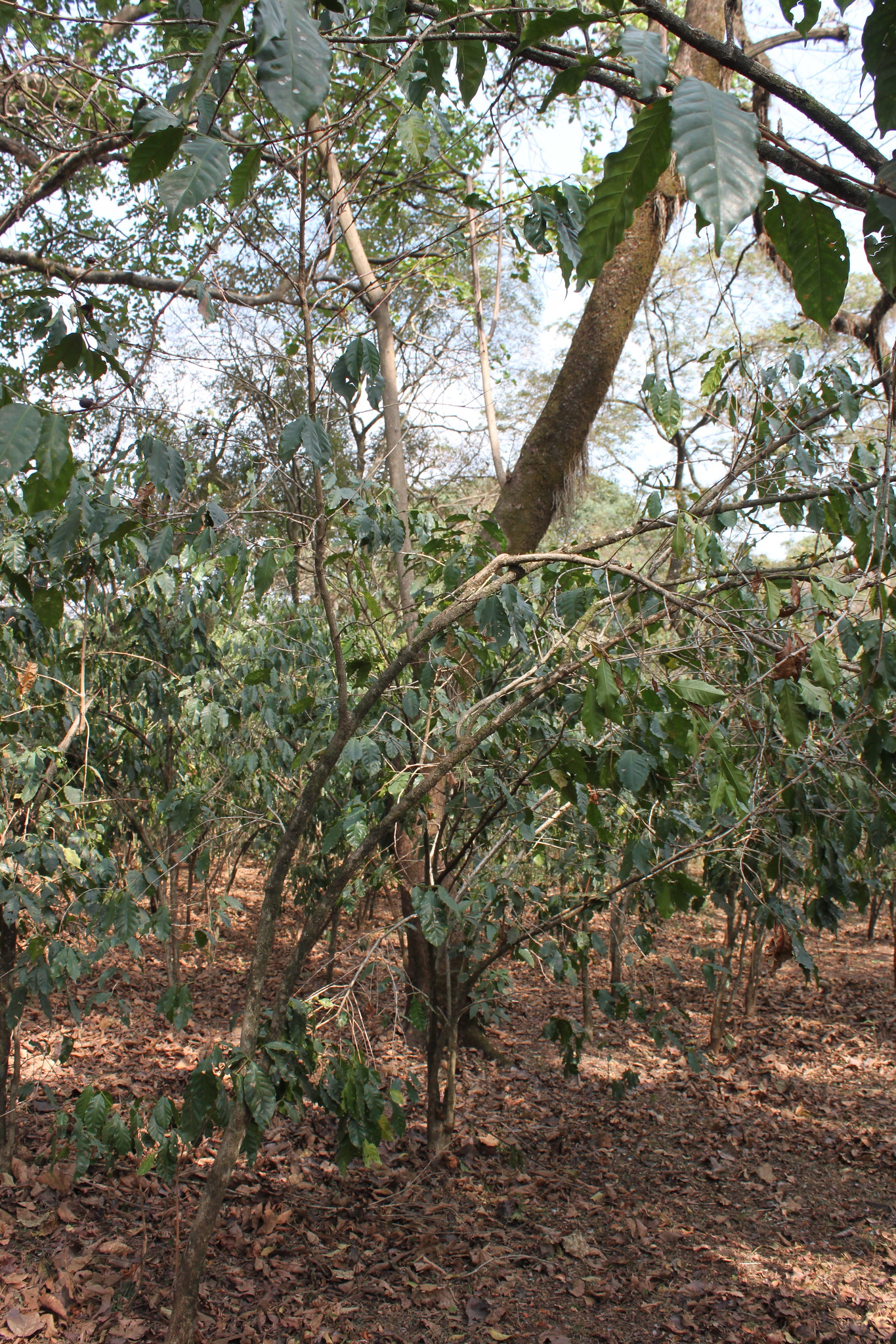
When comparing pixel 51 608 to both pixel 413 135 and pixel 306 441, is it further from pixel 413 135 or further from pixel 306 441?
pixel 413 135

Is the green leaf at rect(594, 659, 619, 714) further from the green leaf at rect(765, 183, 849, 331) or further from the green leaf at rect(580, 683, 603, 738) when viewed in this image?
the green leaf at rect(765, 183, 849, 331)

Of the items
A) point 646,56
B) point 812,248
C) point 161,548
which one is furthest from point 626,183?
point 161,548

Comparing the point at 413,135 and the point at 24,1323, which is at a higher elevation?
the point at 413,135

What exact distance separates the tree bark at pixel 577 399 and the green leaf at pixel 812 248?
11.3 ft

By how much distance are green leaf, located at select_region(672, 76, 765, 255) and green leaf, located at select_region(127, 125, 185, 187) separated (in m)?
0.40

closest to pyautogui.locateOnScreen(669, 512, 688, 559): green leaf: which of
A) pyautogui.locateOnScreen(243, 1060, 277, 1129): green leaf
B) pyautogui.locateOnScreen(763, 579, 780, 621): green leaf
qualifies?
pyautogui.locateOnScreen(763, 579, 780, 621): green leaf

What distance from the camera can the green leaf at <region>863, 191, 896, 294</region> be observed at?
76 cm

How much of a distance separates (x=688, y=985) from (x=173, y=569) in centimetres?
509

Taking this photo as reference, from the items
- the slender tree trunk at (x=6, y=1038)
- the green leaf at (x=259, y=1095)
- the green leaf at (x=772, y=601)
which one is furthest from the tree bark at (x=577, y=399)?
the green leaf at (x=259, y=1095)

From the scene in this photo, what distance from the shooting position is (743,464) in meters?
2.29

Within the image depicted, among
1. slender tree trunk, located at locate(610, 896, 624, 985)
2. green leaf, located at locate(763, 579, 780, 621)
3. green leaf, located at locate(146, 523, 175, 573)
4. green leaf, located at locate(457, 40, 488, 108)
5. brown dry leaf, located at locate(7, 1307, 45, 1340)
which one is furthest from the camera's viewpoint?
slender tree trunk, located at locate(610, 896, 624, 985)

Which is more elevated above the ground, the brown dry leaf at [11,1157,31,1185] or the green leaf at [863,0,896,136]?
the green leaf at [863,0,896,136]

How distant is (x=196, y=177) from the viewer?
0.89 metres

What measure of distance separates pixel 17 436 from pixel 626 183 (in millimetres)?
642
